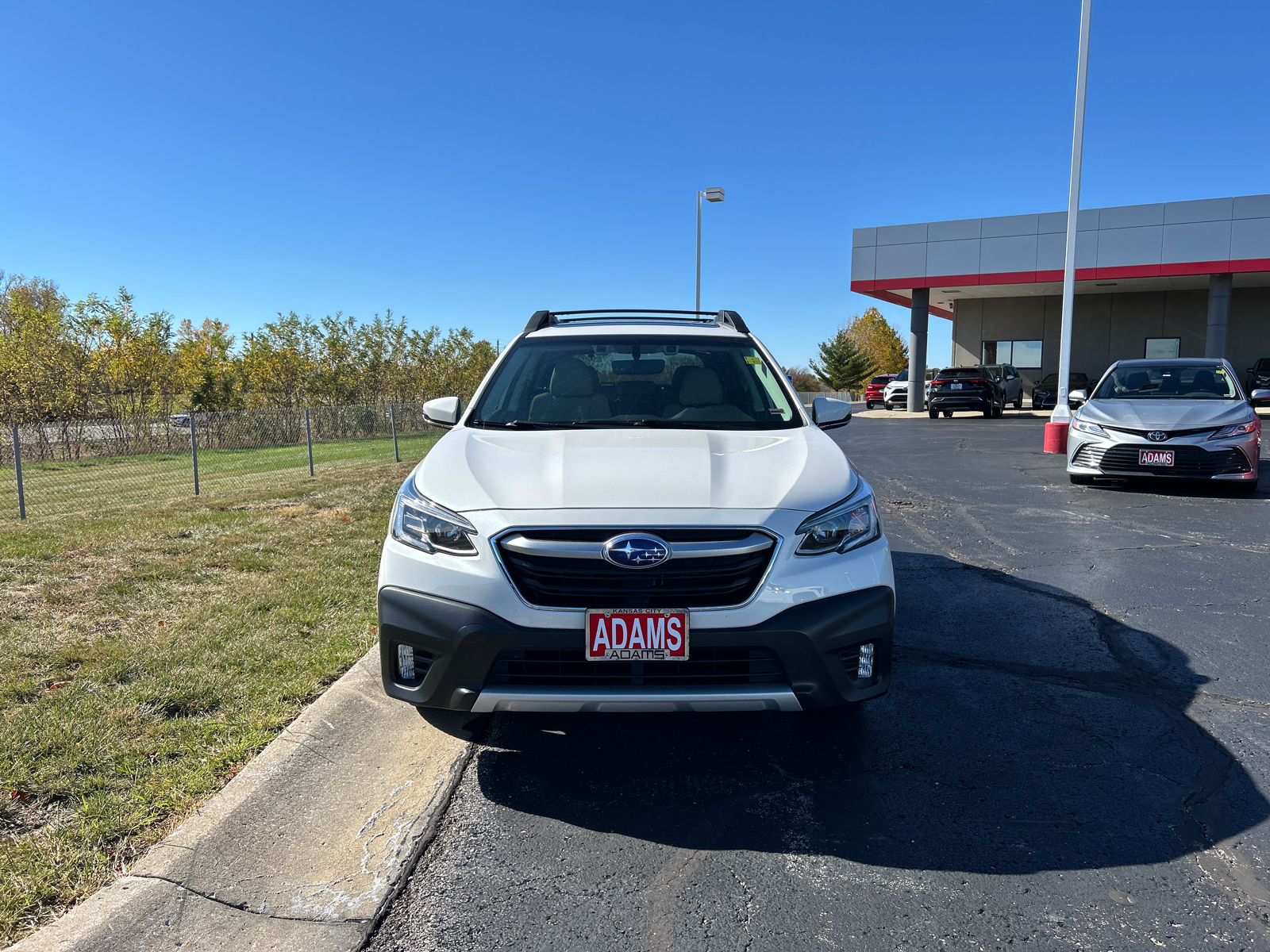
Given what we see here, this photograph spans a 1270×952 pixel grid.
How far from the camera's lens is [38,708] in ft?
12.1

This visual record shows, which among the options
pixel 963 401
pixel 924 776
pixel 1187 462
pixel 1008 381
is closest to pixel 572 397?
pixel 924 776

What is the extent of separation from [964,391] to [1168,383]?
17229 millimetres

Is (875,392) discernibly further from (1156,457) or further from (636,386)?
(636,386)

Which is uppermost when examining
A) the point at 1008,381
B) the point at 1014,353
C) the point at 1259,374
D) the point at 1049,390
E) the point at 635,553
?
the point at 1014,353

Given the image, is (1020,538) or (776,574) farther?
(1020,538)

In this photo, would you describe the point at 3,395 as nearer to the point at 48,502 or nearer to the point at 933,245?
the point at 48,502

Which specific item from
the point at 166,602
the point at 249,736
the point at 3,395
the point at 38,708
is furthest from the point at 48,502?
the point at 3,395

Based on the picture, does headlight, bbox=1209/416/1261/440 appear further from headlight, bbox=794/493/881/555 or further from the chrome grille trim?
the chrome grille trim

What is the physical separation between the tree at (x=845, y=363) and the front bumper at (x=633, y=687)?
245 feet

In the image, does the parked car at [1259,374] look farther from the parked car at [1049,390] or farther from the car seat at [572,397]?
the car seat at [572,397]

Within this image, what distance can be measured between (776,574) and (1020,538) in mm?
5410

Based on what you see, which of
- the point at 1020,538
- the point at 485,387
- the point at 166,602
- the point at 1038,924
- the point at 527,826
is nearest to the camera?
the point at 1038,924

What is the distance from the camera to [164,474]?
15.1m

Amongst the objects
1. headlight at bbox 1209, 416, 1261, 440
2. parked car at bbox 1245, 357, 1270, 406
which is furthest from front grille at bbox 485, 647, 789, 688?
parked car at bbox 1245, 357, 1270, 406
